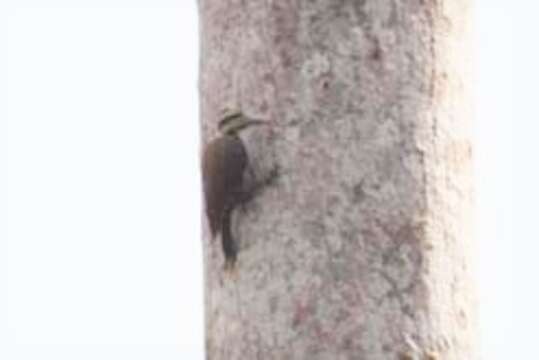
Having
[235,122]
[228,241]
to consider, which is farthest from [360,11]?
[228,241]

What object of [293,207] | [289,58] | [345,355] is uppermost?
[289,58]

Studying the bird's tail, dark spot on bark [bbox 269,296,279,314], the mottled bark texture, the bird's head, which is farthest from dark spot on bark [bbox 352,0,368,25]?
dark spot on bark [bbox 269,296,279,314]

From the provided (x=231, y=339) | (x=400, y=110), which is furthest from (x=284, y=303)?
(x=400, y=110)

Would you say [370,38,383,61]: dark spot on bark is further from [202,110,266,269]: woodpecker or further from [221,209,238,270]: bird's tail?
→ [221,209,238,270]: bird's tail

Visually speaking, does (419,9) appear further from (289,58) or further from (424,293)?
(424,293)

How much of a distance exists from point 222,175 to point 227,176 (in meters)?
0.01

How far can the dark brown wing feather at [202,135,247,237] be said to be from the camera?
4.55 metres

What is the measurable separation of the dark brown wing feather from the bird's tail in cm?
1

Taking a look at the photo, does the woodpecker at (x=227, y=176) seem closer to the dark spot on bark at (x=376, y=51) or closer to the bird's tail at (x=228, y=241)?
the bird's tail at (x=228, y=241)

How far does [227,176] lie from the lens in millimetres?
4562

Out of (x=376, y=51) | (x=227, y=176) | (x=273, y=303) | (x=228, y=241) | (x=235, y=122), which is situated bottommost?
(x=273, y=303)

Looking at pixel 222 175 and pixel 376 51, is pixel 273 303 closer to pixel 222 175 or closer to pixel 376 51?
pixel 222 175

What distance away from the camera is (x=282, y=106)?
14.9ft

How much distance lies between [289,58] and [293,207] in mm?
285
